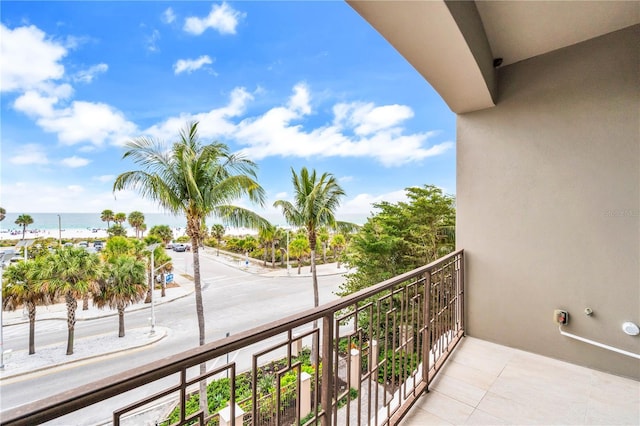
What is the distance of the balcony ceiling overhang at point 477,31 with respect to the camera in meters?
1.35

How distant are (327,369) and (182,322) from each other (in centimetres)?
1225

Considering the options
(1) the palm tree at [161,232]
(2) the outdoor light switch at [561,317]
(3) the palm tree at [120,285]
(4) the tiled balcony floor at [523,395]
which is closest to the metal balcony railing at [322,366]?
(4) the tiled balcony floor at [523,395]

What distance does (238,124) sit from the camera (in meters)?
33.0

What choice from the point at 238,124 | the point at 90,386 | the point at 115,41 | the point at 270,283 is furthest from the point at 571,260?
the point at 238,124

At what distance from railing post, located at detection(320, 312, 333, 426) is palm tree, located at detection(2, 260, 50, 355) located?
1070cm

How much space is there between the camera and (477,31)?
176 centimetres

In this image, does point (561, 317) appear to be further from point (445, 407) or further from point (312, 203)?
point (312, 203)

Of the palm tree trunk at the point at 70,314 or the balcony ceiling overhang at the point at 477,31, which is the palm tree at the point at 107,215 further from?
the balcony ceiling overhang at the point at 477,31

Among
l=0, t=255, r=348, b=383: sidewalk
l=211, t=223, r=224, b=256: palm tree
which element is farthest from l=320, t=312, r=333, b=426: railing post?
l=211, t=223, r=224, b=256: palm tree

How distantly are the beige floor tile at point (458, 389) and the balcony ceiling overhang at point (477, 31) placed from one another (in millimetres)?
2111

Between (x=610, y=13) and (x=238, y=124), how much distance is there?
3457cm

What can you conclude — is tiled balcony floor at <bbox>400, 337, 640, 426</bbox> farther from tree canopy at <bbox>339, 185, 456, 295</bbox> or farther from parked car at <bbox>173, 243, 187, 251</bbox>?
parked car at <bbox>173, 243, 187, 251</bbox>

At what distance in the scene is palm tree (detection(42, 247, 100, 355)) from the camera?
8141 mm

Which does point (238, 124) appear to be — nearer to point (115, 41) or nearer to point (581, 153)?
point (115, 41)
